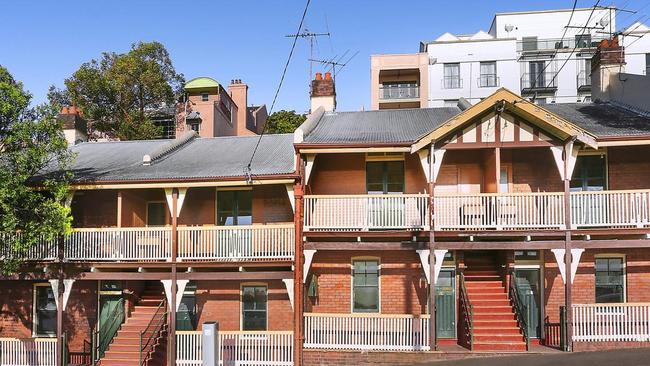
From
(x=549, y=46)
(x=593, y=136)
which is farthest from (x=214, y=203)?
(x=549, y=46)

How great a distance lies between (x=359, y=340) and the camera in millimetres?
14594

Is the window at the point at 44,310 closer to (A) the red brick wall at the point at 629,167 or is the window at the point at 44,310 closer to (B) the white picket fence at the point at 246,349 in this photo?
(B) the white picket fence at the point at 246,349

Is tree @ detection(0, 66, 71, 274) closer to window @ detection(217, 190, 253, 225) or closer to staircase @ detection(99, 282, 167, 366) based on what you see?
staircase @ detection(99, 282, 167, 366)

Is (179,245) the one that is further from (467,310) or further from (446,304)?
(467,310)

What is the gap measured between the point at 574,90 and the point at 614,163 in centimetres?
3625

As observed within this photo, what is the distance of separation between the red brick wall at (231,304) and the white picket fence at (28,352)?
13.4 ft

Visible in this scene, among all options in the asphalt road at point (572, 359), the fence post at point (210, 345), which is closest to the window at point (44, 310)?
the fence post at point (210, 345)

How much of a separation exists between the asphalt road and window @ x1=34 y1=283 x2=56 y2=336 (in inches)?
453

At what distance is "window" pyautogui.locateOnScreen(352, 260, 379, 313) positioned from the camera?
16531 millimetres

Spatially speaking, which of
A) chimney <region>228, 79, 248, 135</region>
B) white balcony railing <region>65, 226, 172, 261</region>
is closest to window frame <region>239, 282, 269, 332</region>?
white balcony railing <region>65, 226, 172, 261</region>

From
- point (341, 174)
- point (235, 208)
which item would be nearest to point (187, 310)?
point (235, 208)

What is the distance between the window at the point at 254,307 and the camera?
1691 centimetres

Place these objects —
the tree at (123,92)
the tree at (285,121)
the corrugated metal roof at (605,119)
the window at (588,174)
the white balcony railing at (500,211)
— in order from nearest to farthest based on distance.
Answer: the white balcony railing at (500,211) < the corrugated metal roof at (605,119) < the window at (588,174) < the tree at (123,92) < the tree at (285,121)

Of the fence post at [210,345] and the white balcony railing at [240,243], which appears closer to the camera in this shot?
the fence post at [210,345]
